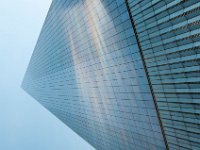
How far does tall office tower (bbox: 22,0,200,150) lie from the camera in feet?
112

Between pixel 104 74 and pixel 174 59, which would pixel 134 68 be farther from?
pixel 104 74

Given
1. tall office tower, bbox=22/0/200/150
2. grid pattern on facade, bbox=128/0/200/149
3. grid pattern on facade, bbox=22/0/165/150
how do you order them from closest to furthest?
grid pattern on facade, bbox=128/0/200/149, tall office tower, bbox=22/0/200/150, grid pattern on facade, bbox=22/0/165/150

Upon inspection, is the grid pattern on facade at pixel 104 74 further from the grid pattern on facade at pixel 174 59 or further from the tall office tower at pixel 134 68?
the grid pattern on facade at pixel 174 59

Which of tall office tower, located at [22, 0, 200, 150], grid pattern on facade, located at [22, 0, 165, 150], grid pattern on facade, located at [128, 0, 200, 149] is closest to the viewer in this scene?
grid pattern on facade, located at [128, 0, 200, 149]

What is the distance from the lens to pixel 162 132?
147 ft

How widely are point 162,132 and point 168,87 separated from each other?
381 inches

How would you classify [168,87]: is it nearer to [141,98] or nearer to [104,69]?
[141,98]

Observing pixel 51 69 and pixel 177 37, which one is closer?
pixel 177 37

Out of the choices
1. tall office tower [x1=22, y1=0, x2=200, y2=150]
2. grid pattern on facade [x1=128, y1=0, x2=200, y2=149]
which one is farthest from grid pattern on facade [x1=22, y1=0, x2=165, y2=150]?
grid pattern on facade [x1=128, y1=0, x2=200, y2=149]

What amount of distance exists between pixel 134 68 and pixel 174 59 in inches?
470

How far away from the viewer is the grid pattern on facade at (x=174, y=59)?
105 feet

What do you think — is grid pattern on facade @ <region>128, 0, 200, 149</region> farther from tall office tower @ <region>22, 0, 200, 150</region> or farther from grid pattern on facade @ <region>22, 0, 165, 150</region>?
grid pattern on facade @ <region>22, 0, 165, 150</region>

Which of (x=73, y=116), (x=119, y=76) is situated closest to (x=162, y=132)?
(x=119, y=76)

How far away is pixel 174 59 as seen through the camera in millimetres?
35500
